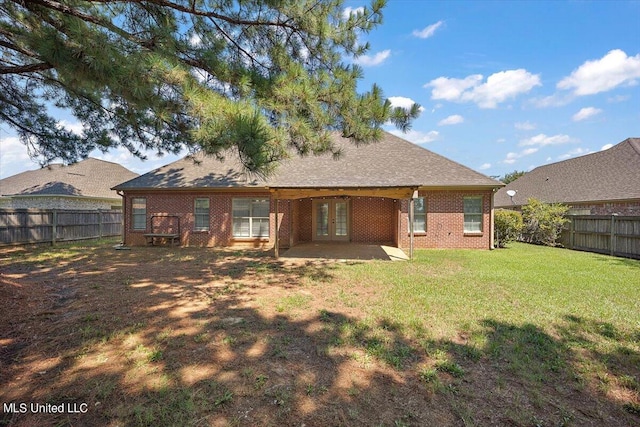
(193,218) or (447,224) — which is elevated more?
(193,218)

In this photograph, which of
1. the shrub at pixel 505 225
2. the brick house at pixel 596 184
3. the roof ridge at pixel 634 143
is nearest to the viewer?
the shrub at pixel 505 225

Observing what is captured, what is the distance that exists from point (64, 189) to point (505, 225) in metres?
23.9

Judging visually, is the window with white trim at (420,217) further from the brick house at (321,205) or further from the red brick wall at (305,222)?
the red brick wall at (305,222)

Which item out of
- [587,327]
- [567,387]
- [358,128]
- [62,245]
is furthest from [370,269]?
[62,245]

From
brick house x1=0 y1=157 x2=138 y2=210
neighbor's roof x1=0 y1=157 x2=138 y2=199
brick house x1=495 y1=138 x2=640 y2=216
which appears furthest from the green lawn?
neighbor's roof x1=0 y1=157 x2=138 y2=199

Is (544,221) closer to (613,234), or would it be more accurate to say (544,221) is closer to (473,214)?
(613,234)

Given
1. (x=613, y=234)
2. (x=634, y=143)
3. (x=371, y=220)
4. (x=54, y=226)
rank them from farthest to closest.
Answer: (x=634, y=143), (x=371, y=220), (x=54, y=226), (x=613, y=234)

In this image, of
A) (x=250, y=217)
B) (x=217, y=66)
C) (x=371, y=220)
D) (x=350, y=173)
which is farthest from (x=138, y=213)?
(x=217, y=66)

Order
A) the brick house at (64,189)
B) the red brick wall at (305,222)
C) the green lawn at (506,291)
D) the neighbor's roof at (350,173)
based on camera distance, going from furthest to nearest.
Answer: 1. the brick house at (64,189)
2. the red brick wall at (305,222)
3. the neighbor's roof at (350,173)
4. the green lawn at (506,291)

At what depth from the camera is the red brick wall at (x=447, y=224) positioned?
1284cm

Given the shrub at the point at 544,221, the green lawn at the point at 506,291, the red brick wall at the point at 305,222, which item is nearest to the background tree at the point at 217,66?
the green lawn at the point at 506,291

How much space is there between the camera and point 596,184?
15.7 meters

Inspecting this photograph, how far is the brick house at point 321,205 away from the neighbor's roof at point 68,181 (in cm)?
800

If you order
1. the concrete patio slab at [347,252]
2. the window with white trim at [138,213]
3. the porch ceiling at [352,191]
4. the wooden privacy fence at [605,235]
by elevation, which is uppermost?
the porch ceiling at [352,191]
